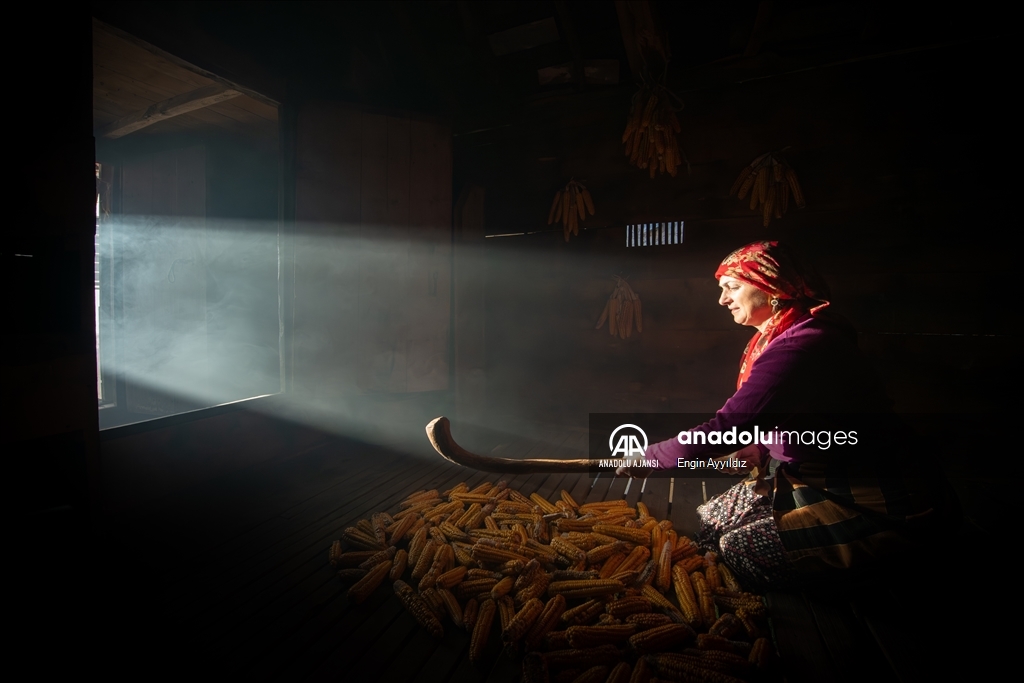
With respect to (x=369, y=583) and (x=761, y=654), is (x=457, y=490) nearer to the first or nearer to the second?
(x=369, y=583)

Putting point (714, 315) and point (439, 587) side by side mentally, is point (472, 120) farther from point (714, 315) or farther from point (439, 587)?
point (439, 587)

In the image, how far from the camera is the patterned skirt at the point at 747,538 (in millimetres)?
2104

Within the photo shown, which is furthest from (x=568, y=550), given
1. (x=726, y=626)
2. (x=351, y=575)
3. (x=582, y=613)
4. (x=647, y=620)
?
(x=351, y=575)

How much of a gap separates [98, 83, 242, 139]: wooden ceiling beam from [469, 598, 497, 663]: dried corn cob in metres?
5.21

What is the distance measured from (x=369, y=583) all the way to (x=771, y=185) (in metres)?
4.71

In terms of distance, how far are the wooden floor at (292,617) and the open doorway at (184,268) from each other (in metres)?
3.74

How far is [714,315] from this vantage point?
468 cm

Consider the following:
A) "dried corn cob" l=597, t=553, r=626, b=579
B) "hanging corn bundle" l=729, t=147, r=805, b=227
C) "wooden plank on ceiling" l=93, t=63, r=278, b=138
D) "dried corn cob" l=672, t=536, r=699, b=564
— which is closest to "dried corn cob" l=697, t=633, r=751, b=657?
"dried corn cob" l=597, t=553, r=626, b=579

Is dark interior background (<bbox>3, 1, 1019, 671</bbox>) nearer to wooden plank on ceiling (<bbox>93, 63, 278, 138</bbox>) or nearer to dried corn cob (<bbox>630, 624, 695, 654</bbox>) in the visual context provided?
wooden plank on ceiling (<bbox>93, 63, 278, 138</bbox>)

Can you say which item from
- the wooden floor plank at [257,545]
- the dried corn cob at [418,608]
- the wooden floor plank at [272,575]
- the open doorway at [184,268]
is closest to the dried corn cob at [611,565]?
the dried corn cob at [418,608]

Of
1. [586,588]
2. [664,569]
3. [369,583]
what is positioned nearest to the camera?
[586,588]

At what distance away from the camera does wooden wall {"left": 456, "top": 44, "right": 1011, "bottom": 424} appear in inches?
150

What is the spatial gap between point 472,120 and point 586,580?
525 centimetres

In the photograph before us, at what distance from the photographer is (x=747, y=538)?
2.20 m
